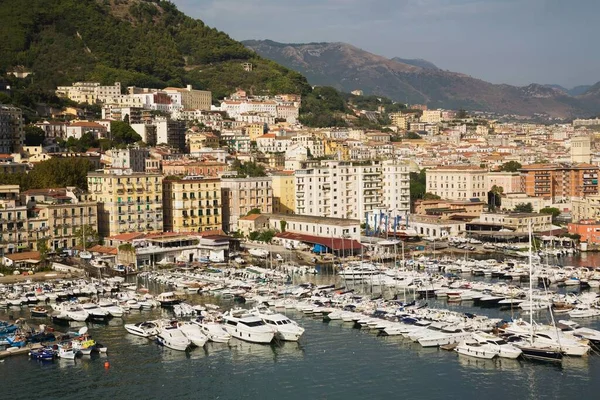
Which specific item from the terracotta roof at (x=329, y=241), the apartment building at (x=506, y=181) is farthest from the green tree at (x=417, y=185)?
the terracotta roof at (x=329, y=241)

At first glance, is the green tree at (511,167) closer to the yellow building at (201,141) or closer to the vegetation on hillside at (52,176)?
the yellow building at (201,141)

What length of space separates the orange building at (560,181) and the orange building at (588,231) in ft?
46.2

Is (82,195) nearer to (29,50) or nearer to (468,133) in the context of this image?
(29,50)

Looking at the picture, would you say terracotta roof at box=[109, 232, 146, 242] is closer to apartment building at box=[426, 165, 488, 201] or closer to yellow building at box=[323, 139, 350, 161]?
apartment building at box=[426, 165, 488, 201]

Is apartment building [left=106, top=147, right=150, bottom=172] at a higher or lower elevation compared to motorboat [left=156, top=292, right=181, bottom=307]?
higher

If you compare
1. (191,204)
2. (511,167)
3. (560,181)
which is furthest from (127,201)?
(511,167)

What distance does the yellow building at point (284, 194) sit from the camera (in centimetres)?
4344

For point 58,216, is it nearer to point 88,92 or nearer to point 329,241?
point 329,241

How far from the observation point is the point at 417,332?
2211cm

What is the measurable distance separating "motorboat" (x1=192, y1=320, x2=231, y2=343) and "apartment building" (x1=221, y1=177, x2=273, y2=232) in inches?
716

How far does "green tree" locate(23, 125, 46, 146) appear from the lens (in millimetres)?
51156

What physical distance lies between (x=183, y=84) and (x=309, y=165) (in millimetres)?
37550

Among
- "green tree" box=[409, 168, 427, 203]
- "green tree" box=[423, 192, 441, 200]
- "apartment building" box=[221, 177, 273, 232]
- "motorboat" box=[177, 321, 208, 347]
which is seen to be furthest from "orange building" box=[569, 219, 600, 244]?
"motorboat" box=[177, 321, 208, 347]

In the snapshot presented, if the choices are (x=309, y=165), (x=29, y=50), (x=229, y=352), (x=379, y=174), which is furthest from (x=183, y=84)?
(x=229, y=352)
